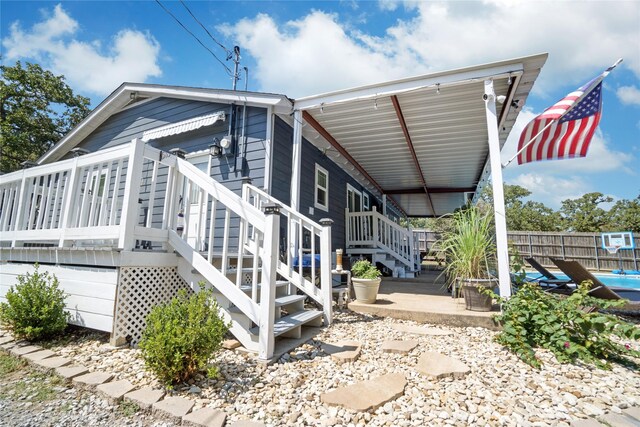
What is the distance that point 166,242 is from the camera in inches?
129

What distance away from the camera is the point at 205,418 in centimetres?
163

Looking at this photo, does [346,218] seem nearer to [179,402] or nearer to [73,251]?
[73,251]

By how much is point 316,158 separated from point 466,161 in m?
4.33

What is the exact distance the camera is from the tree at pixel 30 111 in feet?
41.3

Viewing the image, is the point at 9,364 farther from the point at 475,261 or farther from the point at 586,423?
the point at 475,261

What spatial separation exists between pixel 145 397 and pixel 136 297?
1.34 metres

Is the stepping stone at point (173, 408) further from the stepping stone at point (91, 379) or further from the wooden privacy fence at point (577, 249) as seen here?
the wooden privacy fence at point (577, 249)

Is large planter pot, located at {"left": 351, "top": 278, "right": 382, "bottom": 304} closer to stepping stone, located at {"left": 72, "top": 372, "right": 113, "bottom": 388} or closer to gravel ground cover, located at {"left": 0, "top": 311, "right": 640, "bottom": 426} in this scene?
gravel ground cover, located at {"left": 0, "top": 311, "right": 640, "bottom": 426}

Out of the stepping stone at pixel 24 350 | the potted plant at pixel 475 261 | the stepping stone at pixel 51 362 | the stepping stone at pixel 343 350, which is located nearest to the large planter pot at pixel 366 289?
the potted plant at pixel 475 261

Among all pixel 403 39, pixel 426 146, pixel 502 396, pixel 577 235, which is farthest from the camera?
pixel 577 235

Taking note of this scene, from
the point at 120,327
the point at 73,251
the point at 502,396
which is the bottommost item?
the point at 502,396

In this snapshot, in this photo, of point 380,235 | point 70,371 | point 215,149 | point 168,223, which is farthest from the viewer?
point 380,235

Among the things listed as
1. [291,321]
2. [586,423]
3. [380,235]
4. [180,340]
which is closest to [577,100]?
[586,423]

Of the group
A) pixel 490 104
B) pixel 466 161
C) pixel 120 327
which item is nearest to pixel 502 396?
pixel 120 327
